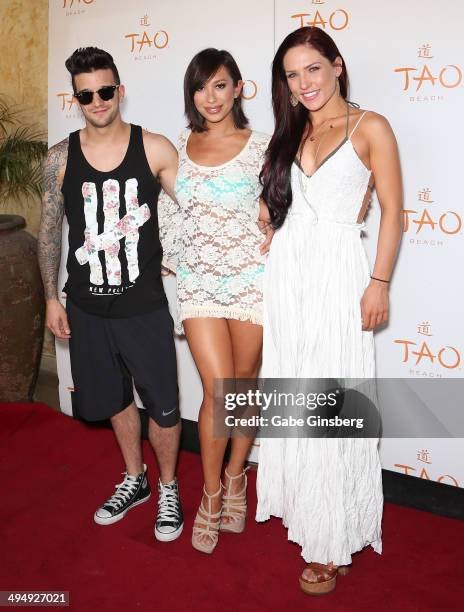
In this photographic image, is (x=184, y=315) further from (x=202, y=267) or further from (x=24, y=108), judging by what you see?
(x=24, y=108)

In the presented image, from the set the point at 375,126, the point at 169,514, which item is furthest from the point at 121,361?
the point at 375,126

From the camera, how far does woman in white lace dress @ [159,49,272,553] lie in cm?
246

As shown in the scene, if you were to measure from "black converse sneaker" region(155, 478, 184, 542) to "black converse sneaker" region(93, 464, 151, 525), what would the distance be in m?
0.13

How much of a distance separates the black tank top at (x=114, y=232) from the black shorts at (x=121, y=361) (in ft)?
0.19

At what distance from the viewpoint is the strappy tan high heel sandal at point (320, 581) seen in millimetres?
2420

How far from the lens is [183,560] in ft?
8.61

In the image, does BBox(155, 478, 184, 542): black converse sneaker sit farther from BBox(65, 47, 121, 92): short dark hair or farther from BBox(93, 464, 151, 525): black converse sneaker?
BBox(65, 47, 121, 92): short dark hair

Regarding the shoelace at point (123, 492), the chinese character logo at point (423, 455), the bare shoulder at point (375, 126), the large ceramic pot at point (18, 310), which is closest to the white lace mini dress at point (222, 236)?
the bare shoulder at point (375, 126)

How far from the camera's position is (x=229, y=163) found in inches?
96.7

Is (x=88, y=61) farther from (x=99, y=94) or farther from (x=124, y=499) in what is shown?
(x=124, y=499)

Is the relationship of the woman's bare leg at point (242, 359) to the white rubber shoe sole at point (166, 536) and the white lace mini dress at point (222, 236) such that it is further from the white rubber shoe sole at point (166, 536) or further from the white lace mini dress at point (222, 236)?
the white rubber shoe sole at point (166, 536)

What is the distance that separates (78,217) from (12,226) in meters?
1.38

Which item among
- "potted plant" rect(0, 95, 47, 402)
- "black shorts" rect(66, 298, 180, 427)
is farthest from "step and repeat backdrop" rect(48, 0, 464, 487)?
"potted plant" rect(0, 95, 47, 402)

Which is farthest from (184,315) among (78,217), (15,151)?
(15,151)
